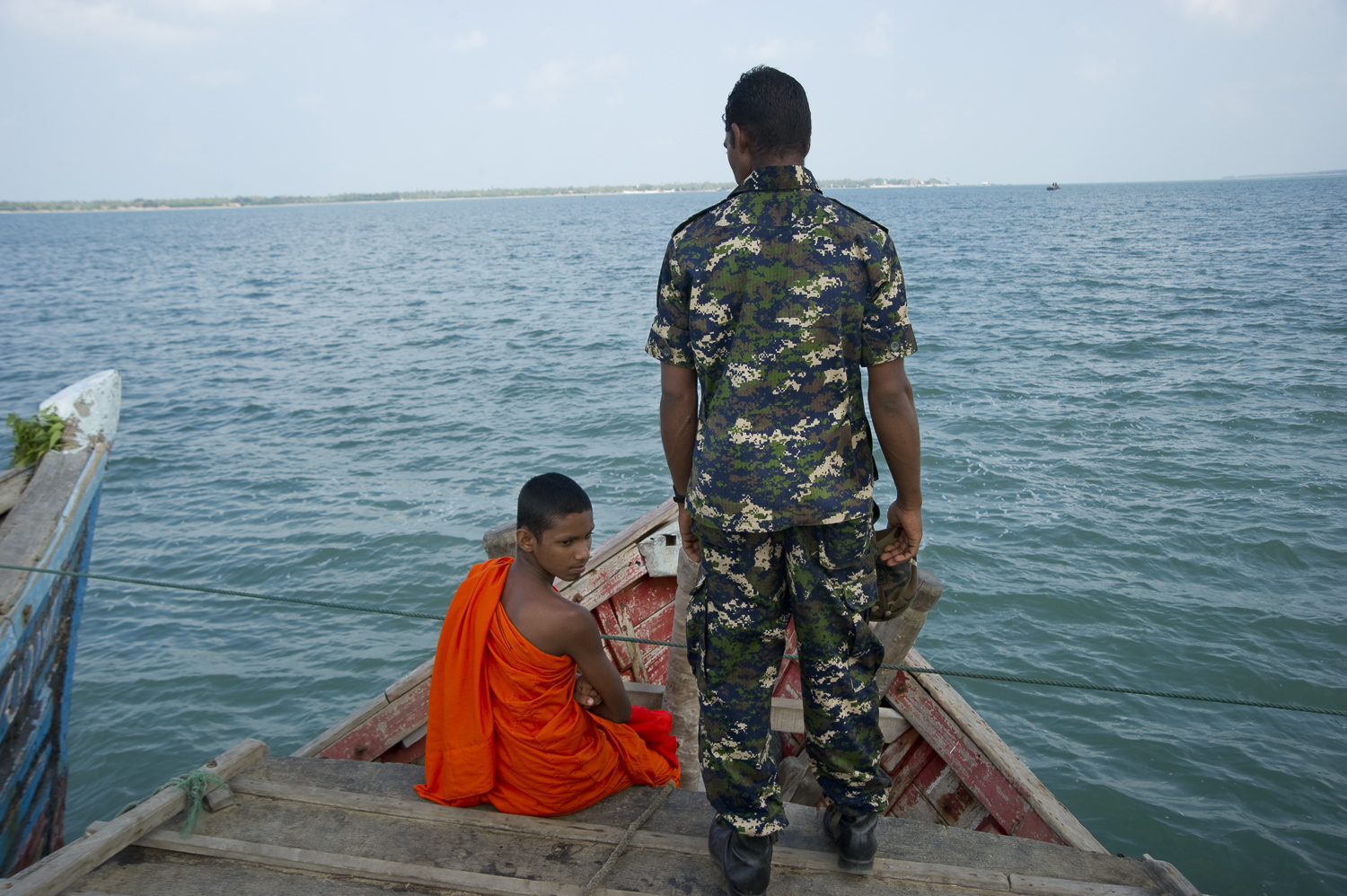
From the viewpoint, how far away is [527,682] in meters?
2.62

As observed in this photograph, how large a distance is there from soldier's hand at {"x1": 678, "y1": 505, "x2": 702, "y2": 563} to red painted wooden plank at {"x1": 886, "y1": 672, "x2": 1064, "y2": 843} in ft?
5.13

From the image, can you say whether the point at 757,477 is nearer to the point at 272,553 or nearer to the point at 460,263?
the point at 272,553

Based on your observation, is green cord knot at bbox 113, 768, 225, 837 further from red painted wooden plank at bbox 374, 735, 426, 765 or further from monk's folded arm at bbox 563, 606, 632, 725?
monk's folded arm at bbox 563, 606, 632, 725

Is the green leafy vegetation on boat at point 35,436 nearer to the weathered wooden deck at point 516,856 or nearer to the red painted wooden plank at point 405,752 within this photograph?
the red painted wooden plank at point 405,752

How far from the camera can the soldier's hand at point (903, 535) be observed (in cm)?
224

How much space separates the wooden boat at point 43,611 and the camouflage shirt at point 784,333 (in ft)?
12.2

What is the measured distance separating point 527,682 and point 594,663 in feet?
0.74

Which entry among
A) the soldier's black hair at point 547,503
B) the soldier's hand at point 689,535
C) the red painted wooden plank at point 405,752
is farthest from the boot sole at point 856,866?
the red painted wooden plank at point 405,752

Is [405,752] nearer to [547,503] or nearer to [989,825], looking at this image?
[547,503]

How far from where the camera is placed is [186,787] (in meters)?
2.76

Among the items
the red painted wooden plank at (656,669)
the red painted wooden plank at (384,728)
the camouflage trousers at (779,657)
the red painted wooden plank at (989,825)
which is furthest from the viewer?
the red painted wooden plank at (656,669)

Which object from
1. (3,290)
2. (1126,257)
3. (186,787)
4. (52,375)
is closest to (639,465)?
(186,787)

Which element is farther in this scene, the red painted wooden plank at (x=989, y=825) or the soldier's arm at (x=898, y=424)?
the red painted wooden plank at (x=989, y=825)

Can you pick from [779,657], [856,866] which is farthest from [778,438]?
[856,866]
